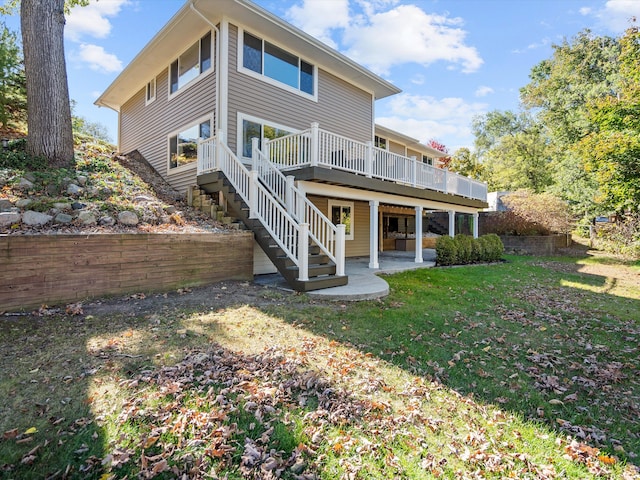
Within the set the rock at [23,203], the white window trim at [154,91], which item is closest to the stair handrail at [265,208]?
the rock at [23,203]

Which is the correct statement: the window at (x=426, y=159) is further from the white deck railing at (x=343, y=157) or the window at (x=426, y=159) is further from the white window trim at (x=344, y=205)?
the white deck railing at (x=343, y=157)

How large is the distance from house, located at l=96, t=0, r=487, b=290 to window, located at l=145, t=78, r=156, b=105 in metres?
0.08

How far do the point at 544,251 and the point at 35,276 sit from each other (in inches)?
812

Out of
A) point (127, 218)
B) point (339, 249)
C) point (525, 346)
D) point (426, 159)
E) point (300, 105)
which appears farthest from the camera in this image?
point (426, 159)

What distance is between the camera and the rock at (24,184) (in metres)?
6.63

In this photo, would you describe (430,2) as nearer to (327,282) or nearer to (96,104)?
(327,282)

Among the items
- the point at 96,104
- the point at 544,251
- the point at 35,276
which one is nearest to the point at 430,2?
the point at 35,276

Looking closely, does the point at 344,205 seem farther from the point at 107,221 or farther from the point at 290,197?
the point at 107,221

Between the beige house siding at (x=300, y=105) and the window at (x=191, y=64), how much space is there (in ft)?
3.68

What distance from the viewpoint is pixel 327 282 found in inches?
273

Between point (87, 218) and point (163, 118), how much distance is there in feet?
23.7

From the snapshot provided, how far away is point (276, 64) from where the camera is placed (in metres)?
10.2

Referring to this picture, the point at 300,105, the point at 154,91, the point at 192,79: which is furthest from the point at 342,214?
the point at 154,91

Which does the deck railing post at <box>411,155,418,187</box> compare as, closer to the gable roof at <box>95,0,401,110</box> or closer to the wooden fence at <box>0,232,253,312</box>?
the gable roof at <box>95,0,401,110</box>
